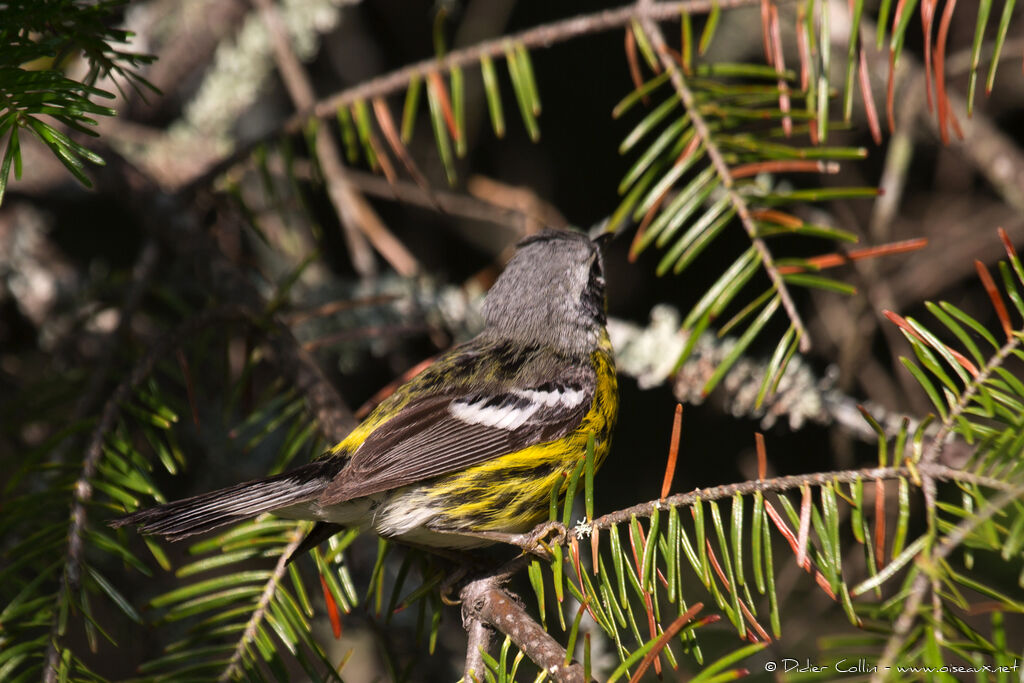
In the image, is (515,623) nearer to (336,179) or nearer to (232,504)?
(232,504)

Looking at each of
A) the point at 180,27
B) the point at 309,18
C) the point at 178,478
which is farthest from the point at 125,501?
the point at 180,27

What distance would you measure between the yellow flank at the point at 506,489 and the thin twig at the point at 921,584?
3.53ft

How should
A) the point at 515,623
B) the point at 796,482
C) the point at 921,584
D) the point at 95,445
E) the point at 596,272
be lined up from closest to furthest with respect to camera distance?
the point at 921,584
the point at 796,482
the point at 515,623
the point at 95,445
the point at 596,272

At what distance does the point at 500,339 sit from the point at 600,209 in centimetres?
204

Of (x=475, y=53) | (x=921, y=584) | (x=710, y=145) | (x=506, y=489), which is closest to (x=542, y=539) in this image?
(x=506, y=489)

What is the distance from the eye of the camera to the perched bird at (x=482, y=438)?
1.74 m

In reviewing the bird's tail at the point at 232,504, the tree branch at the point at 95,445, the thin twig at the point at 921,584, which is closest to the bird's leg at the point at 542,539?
the bird's tail at the point at 232,504

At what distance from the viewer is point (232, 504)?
5.39 ft

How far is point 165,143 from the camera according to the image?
10.1 ft

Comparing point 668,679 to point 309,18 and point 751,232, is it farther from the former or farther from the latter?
point 309,18

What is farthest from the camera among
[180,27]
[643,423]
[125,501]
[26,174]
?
[643,423]

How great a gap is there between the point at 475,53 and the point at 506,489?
109cm

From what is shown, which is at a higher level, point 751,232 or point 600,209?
point 751,232

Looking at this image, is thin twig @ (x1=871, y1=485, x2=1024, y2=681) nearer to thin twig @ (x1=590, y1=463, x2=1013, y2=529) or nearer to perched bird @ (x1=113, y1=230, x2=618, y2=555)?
thin twig @ (x1=590, y1=463, x2=1013, y2=529)
